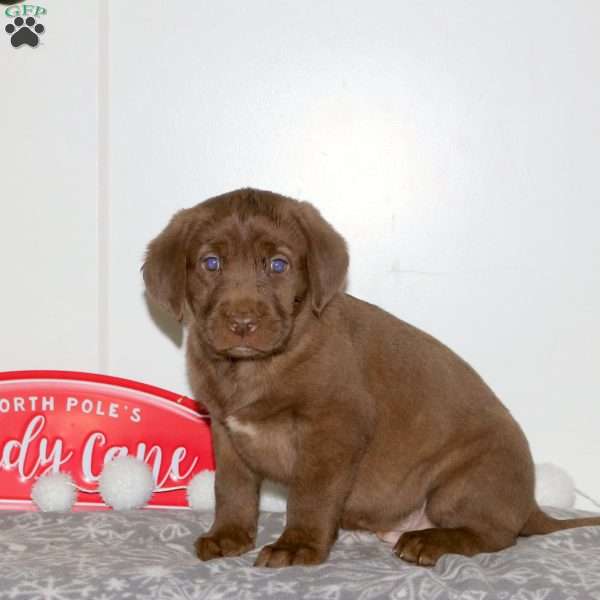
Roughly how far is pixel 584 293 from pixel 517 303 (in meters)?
0.27

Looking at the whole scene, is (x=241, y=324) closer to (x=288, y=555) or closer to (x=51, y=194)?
(x=288, y=555)

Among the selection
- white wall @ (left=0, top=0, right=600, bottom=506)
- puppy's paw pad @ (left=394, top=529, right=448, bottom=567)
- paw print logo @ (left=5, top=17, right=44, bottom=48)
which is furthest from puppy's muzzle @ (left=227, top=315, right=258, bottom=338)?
paw print logo @ (left=5, top=17, right=44, bottom=48)

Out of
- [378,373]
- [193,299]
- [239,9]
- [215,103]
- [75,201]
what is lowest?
[378,373]

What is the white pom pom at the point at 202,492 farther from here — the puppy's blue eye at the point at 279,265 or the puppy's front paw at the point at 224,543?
the puppy's blue eye at the point at 279,265

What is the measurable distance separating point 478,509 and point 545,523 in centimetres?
35

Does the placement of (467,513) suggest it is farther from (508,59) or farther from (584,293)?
(508,59)

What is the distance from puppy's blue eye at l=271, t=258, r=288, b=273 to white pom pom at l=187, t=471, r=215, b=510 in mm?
1099

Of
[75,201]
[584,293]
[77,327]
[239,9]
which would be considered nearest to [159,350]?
[77,327]

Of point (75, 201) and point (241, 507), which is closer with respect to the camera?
point (241, 507)

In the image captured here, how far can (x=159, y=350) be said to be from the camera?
14.5 feet

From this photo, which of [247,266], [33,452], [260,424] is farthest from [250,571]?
[33,452]

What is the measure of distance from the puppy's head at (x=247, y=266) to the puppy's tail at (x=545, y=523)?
3.51 ft

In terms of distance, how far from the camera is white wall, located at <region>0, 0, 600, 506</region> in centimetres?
426

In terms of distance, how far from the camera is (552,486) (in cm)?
418
